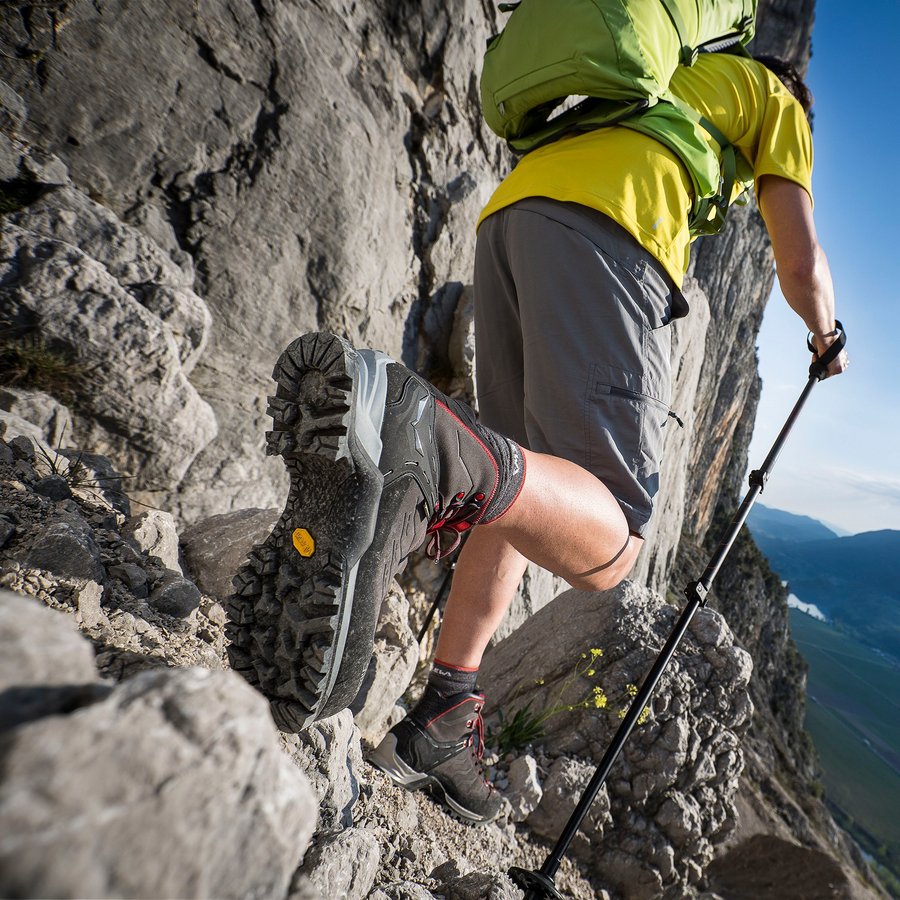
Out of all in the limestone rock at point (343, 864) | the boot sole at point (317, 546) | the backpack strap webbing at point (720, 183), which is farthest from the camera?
the backpack strap webbing at point (720, 183)

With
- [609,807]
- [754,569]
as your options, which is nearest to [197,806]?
[609,807]

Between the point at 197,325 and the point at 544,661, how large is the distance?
9.59ft

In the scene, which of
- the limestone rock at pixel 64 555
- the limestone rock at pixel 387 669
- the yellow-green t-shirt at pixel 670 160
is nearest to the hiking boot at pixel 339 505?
the limestone rock at pixel 64 555

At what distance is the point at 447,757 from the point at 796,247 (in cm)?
246

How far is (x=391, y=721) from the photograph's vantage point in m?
2.70

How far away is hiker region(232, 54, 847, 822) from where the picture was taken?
1.34 m

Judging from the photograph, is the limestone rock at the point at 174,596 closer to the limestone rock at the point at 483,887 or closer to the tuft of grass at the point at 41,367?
the limestone rock at the point at 483,887

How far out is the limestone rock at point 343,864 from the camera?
1.16 metres

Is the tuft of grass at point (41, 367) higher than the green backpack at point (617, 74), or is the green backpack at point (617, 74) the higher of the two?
the green backpack at point (617, 74)

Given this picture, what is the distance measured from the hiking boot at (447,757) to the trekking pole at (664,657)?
0.39m

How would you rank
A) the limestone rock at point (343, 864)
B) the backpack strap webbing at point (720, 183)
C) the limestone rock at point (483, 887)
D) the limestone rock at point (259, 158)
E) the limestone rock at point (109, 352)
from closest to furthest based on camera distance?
the limestone rock at point (343, 864) < the limestone rock at point (483, 887) < the backpack strap webbing at point (720, 183) < the limestone rock at point (109, 352) < the limestone rock at point (259, 158)

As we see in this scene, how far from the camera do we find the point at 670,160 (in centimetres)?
202

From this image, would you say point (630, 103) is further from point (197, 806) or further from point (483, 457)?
point (197, 806)

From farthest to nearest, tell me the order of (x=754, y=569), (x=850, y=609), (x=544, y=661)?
(x=850, y=609)
(x=754, y=569)
(x=544, y=661)
